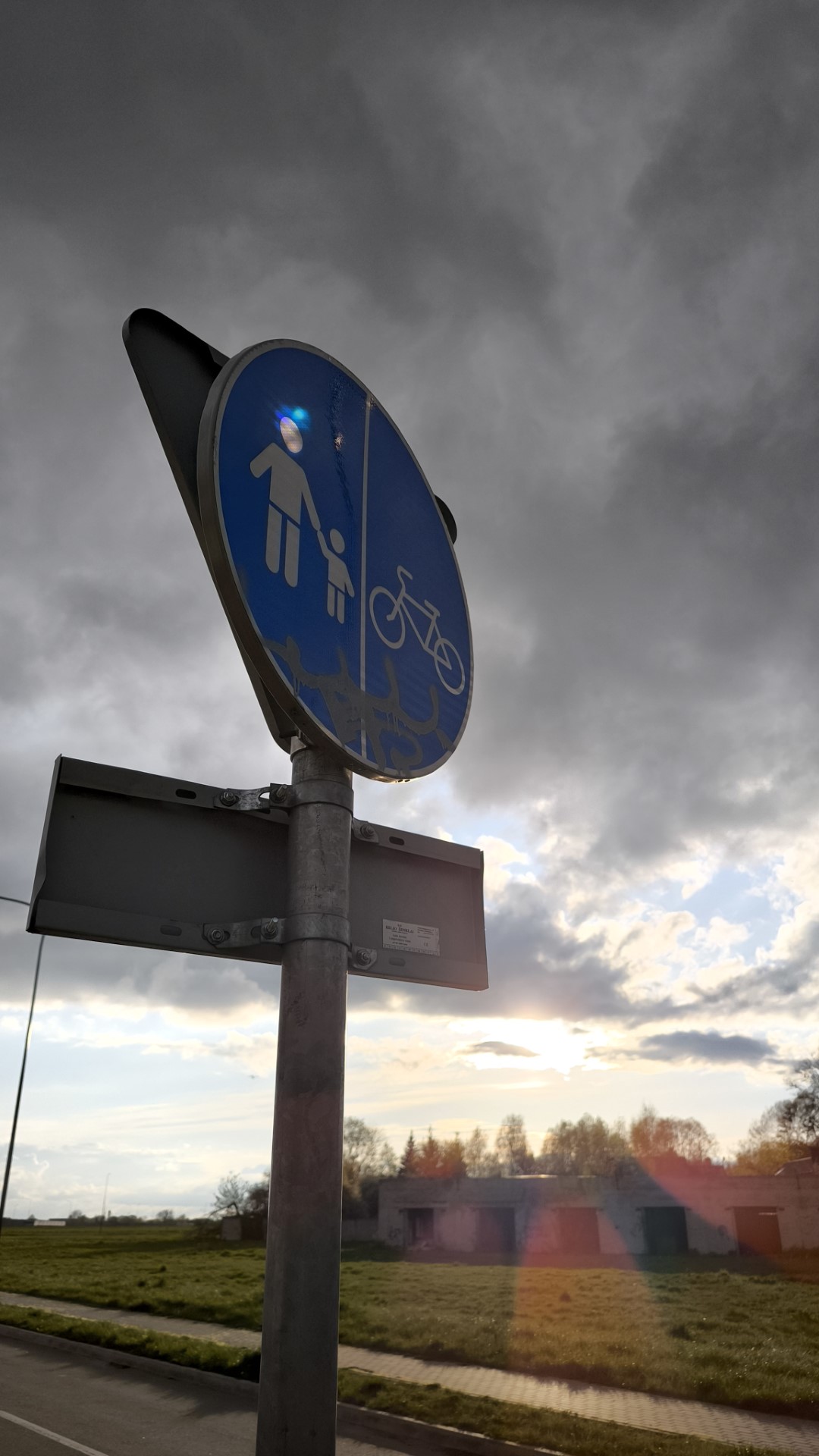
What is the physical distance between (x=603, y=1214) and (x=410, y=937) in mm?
46488

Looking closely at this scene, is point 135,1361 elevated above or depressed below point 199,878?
below

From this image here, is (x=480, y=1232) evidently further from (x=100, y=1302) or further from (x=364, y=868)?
(x=364, y=868)

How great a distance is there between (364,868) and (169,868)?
2.02ft

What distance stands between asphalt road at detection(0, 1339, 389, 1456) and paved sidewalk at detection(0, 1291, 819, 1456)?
7.12 feet

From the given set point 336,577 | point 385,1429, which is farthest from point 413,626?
point 385,1429

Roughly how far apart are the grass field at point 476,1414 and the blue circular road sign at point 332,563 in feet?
27.4

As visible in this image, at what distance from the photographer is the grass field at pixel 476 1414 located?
8172 millimetres

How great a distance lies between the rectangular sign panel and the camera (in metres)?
2.18

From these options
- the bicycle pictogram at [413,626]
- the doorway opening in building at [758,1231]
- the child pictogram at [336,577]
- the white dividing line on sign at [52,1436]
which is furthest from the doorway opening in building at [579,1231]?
the child pictogram at [336,577]

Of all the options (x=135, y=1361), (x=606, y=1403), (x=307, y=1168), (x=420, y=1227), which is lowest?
(x=420, y=1227)

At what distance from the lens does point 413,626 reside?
117 inches

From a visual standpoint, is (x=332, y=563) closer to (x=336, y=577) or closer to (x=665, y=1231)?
(x=336, y=577)

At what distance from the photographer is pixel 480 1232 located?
46.3 m

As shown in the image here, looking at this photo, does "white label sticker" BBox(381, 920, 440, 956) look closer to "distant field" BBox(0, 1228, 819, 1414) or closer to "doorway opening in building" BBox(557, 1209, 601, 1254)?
"distant field" BBox(0, 1228, 819, 1414)
